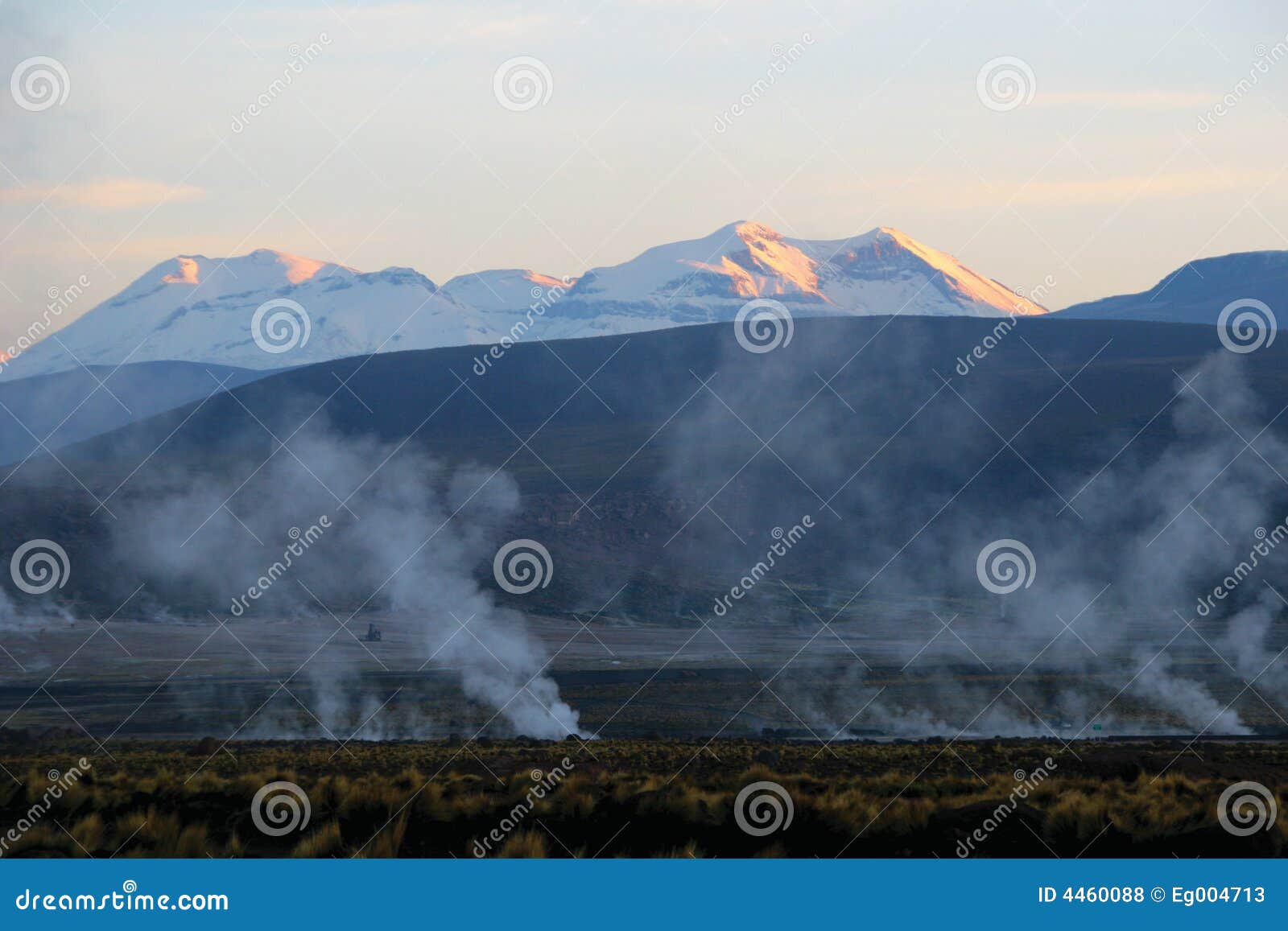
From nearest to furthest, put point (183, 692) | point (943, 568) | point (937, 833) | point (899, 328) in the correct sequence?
point (937, 833), point (183, 692), point (943, 568), point (899, 328)

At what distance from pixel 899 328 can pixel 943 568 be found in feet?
240

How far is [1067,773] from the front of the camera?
28.9 m

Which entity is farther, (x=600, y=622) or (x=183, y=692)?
(x=600, y=622)

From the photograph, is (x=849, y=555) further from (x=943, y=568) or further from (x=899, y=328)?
(x=899, y=328)

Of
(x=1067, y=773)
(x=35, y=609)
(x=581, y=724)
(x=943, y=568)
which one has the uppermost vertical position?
(x=943, y=568)

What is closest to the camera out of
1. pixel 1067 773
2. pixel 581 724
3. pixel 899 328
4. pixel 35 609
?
pixel 1067 773

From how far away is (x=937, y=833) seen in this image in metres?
17.5

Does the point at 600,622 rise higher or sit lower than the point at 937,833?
higher

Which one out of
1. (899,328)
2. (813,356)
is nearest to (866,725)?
(813,356)

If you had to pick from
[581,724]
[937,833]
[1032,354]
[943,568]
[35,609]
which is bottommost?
[937,833]

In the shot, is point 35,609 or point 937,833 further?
point 35,609

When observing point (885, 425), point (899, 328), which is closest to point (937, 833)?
point (885, 425)

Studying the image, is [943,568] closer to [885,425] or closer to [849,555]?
[849,555]

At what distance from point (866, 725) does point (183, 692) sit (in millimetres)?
30907
